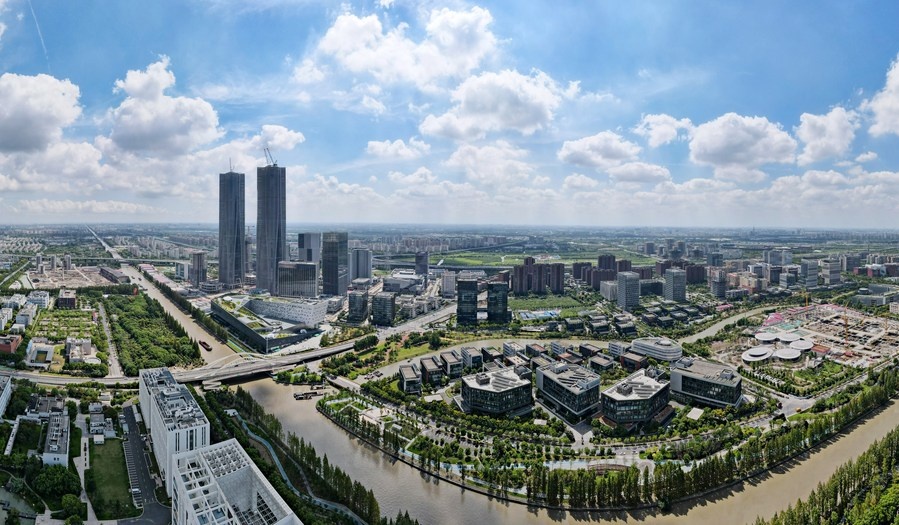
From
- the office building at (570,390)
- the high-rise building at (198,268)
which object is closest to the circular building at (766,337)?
the office building at (570,390)

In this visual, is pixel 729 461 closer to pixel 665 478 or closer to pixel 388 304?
pixel 665 478

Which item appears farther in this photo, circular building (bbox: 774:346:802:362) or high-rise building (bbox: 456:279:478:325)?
high-rise building (bbox: 456:279:478:325)

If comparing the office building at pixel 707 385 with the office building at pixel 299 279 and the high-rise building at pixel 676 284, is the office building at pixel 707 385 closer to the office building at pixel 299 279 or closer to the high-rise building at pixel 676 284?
the high-rise building at pixel 676 284

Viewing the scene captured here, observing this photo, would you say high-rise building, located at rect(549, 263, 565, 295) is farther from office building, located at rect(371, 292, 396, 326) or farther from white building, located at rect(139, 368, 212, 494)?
white building, located at rect(139, 368, 212, 494)

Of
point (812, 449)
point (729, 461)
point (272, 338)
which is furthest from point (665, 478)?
point (272, 338)

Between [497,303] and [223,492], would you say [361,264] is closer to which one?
[497,303]

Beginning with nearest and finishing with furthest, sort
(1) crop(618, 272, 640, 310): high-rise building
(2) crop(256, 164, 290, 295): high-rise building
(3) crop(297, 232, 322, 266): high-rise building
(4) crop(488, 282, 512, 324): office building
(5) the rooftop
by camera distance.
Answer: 1. (5) the rooftop
2. (4) crop(488, 282, 512, 324): office building
3. (1) crop(618, 272, 640, 310): high-rise building
4. (2) crop(256, 164, 290, 295): high-rise building
5. (3) crop(297, 232, 322, 266): high-rise building

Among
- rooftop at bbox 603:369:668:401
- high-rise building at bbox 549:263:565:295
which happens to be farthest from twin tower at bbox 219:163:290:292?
rooftop at bbox 603:369:668:401
